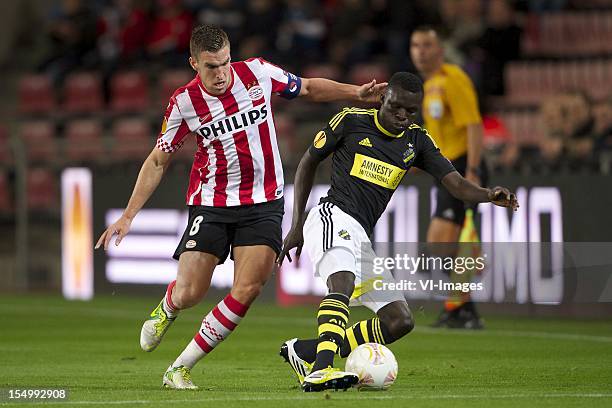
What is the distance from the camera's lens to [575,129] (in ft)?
44.2

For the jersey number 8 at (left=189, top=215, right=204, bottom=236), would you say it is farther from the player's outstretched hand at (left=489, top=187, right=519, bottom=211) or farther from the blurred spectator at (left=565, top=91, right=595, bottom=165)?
the blurred spectator at (left=565, top=91, right=595, bottom=165)

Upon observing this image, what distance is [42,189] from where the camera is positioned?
18.2m

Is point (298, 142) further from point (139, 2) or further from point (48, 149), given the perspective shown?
point (139, 2)

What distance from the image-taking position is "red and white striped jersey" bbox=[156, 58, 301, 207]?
7.60 m

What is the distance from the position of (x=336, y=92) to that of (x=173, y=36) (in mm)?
13417

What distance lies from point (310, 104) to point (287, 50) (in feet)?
3.61

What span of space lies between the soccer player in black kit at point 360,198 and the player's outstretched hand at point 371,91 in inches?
3.1

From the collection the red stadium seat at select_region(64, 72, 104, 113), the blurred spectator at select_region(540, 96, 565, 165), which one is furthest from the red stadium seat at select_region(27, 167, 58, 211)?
the blurred spectator at select_region(540, 96, 565, 165)

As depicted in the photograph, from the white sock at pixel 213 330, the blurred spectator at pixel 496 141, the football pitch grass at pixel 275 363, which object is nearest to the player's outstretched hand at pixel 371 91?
the white sock at pixel 213 330

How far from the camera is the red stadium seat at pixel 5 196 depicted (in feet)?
60.6

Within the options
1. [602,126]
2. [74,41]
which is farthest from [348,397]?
[74,41]

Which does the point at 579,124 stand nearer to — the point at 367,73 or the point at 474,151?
the point at 474,151

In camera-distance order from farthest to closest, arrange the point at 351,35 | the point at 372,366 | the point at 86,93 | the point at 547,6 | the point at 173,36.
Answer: the point at 86,93 → the point at 173,36 → the point at 351,35 → the point at 547,6 → the point at 372,366

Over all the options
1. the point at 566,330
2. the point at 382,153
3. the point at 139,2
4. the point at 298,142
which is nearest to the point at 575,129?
the point at 566,330
